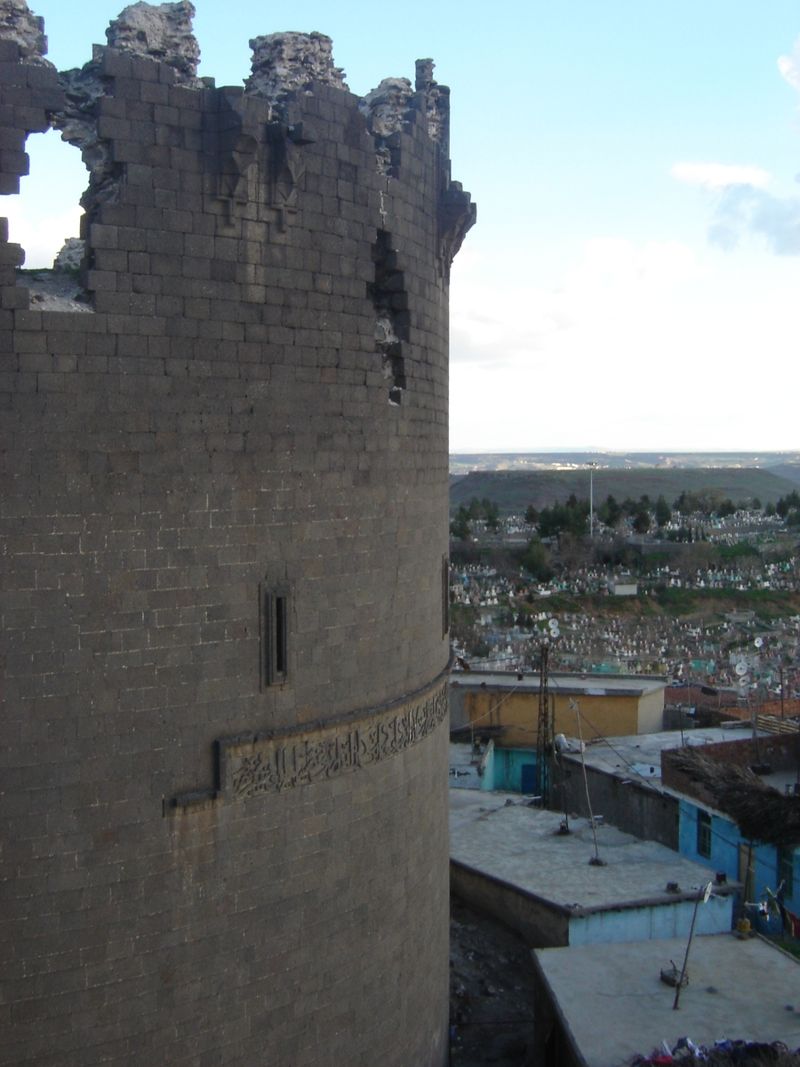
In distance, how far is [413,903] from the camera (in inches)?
344

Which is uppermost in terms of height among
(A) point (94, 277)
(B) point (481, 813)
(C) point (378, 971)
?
(A) point (94, 277)

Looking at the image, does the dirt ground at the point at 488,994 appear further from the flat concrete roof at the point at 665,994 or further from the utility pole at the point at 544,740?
the utility pole at the point at 544,740

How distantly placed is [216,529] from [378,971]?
11.7 ft

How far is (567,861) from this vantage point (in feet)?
51.6

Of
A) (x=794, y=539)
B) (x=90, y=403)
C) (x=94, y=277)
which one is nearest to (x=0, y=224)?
(x=94, y=277)

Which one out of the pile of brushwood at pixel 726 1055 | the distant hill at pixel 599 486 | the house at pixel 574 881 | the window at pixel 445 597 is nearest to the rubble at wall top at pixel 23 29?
the window at pixel 445 597

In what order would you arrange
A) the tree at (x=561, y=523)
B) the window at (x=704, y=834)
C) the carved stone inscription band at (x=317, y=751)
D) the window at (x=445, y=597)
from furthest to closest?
the tree at (x=561, y=523) → the window at (x=704, y=834) → the window at (x=445, y=597) → the carved stone inscription band at (x=317, y=751)

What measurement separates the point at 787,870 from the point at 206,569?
13298 mm

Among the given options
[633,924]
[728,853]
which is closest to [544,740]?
[728,853]

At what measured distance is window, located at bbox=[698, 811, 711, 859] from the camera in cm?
1845

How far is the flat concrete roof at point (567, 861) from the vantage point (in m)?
14.2

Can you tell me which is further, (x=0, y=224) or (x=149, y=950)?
(x=149, y=950)

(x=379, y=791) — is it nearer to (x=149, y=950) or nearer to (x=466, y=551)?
(x=149, y=950)

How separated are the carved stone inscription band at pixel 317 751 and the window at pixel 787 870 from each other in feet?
33.7
